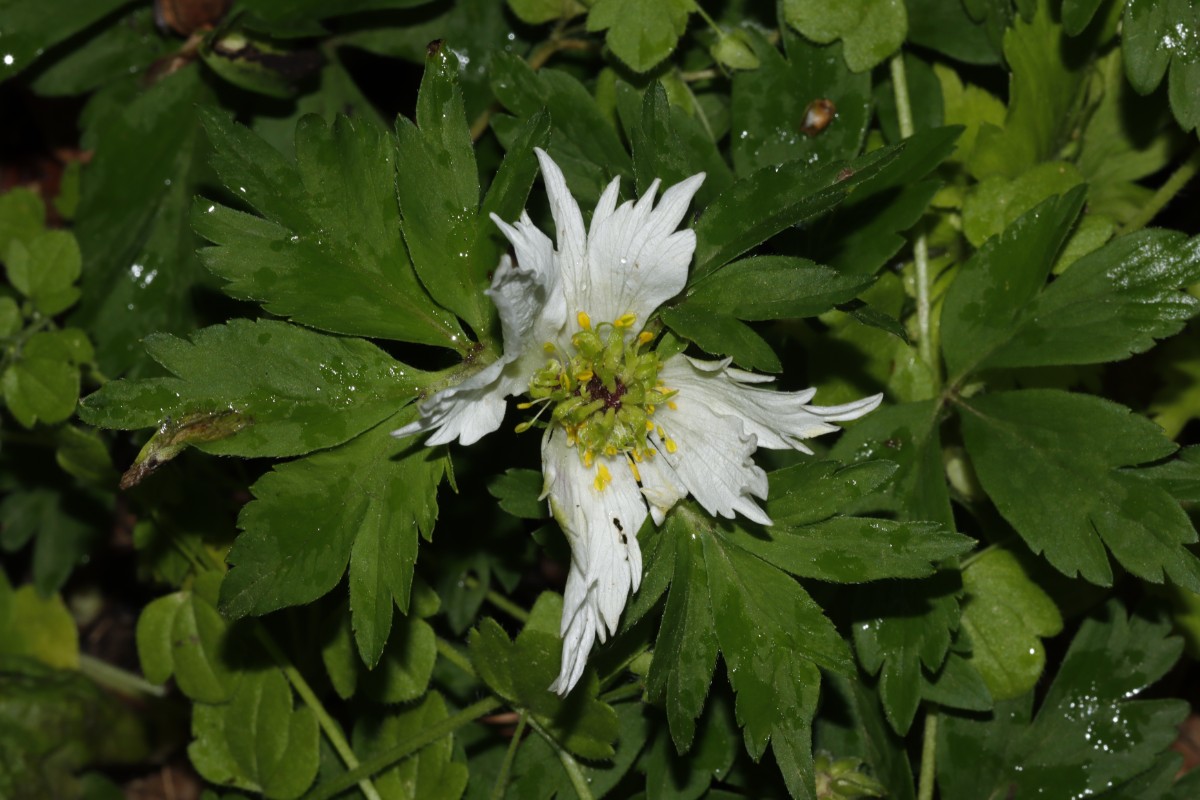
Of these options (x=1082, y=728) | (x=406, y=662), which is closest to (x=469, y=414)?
(x=406, y=662)

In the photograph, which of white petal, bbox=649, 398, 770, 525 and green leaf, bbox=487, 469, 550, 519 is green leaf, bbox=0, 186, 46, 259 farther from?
white petal, bbox=649, 398, 770, 525

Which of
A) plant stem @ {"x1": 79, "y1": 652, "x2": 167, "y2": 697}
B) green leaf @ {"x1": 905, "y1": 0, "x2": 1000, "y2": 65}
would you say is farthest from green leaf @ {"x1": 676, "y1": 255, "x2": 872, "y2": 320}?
plant stem @ {"x1": 79, "y1": 652, "x2": 167, "y2": 697}

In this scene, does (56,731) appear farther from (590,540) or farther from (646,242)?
(646,242)

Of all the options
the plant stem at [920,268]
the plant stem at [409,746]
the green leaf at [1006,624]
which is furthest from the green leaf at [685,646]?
the plant stem at [920,268]

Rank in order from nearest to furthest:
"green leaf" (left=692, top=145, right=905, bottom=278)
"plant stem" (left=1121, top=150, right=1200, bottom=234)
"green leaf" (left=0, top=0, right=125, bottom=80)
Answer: "green leaf" (left=692, top=145, right=905, bottom=278) → "plant stem" (left=1121, top=150, right=1200, bottom=234) → "green leaf" (left=0, top=0, right=125, bottom=80)

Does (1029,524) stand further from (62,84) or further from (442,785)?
(62,84)

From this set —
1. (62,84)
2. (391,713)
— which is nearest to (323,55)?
(62,84)
